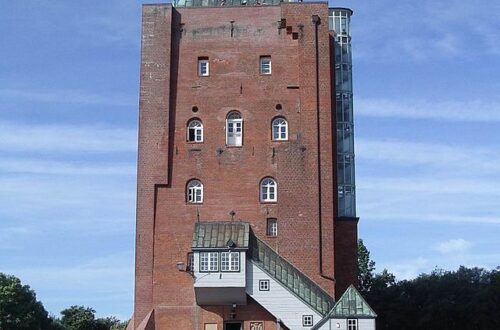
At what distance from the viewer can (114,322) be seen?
4432 inches

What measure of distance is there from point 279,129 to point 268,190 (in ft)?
11.6

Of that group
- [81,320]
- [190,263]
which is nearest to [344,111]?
[190,263]

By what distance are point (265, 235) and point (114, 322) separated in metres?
66.7

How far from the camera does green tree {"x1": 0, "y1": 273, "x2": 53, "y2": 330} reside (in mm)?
81875

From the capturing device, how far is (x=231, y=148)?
51.3 meters

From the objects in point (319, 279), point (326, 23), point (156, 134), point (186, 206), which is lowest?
point (319, 279)

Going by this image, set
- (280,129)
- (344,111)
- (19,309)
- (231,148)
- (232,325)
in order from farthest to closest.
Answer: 1. (19,309)
2. (344,111)
3. (280,129)
4. (231,148)
5. (232,325)

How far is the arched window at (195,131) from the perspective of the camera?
2032 inches

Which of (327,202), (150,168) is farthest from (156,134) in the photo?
(327,202)

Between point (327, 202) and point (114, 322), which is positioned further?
point (114, 322)

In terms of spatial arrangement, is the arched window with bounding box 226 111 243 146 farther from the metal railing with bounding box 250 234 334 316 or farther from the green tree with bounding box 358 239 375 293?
the green tree with bounding box 358 239 375 293

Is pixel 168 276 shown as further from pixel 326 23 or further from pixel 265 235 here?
pixel 326 23

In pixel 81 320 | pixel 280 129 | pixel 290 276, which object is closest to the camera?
pixel 290 276

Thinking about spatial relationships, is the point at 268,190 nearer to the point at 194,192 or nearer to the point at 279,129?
the point at 279,129
